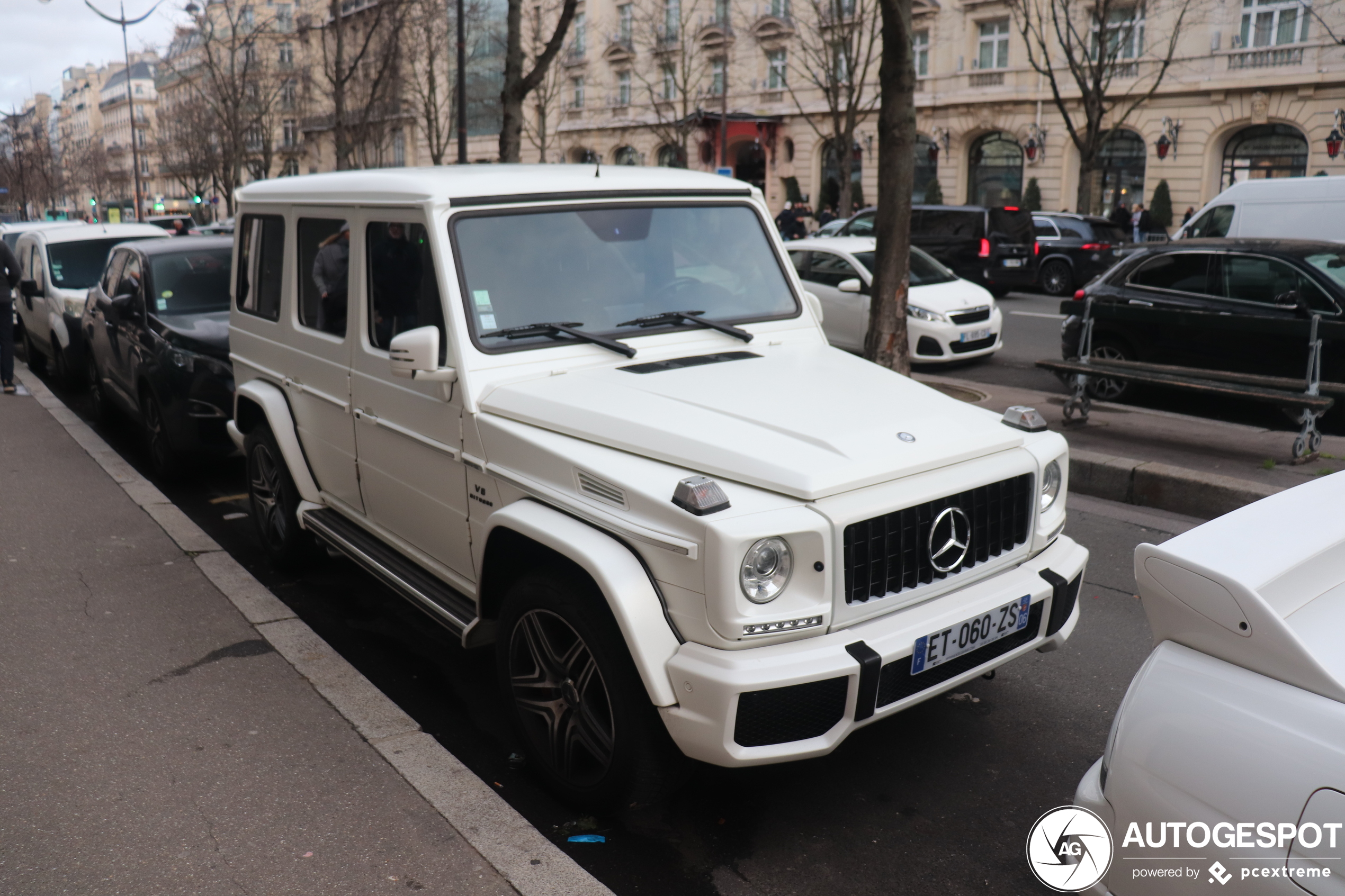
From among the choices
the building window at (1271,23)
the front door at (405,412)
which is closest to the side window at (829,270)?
the front door at (405,412)

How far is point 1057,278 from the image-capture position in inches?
846

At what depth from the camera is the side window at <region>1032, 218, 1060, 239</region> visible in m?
21.6

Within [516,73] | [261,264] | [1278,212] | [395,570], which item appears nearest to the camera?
[395,570]

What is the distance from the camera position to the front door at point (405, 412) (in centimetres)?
392

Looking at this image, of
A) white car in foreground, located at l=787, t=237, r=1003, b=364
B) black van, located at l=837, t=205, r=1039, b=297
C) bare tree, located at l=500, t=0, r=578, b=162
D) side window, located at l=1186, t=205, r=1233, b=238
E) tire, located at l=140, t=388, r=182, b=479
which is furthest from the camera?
black van, located at l=837, t=205, r=1039, b=297

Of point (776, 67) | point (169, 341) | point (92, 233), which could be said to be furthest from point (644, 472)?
point (776, 67)

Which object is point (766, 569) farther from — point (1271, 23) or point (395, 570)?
point (1271, 23)

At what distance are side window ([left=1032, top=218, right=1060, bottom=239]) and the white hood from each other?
1901cm

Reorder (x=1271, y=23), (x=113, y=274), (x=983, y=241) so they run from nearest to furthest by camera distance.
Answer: (x=113, y=274)
(x=983, y=241)
(x=1271, y=23)

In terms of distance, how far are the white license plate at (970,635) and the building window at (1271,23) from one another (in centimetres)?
3533

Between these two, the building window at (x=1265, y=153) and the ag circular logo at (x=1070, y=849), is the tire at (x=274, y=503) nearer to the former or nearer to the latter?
the ag circular logo at (x=1070, y=849)

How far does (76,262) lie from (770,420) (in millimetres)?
11529

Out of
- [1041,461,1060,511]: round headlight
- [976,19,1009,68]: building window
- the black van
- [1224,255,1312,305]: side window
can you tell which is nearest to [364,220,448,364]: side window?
[1041,461,1060,511]: round headlight

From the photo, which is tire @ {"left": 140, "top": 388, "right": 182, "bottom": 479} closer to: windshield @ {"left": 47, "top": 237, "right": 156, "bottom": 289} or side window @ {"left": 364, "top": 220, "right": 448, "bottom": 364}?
side window @ {"left": 364, "top": 220, "right": 448, "bottom": 364}
